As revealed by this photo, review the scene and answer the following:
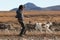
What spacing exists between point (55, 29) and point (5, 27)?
11.5 ft

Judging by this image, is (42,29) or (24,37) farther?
(42,29)

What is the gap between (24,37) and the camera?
66.4 feet

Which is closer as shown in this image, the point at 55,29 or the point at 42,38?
the point at 42,38

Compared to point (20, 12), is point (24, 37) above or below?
below

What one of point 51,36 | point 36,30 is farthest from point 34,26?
point 51,36

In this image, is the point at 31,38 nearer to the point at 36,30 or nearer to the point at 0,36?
the point at 0,36

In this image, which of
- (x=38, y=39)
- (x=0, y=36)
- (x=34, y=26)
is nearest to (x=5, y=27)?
(x=34, y=26)

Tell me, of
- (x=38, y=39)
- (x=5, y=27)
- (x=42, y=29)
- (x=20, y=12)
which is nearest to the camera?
(x=38, y=39)

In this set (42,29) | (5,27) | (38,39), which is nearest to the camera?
(38,39)

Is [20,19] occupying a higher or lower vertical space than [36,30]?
higher

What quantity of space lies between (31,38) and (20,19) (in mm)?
1380

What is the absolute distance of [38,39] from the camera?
63.2 feet

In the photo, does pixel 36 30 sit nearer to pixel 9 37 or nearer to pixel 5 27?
pixel 5 27

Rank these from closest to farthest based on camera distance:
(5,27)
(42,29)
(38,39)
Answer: (38,39)
(42,29)
(5,27)
